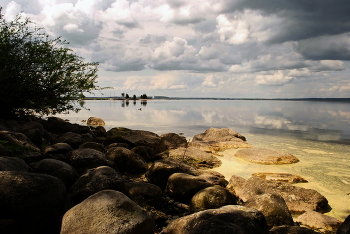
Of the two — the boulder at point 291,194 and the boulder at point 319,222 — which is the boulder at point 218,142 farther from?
the boulder at point 319,222

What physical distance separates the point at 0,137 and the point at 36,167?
263cm

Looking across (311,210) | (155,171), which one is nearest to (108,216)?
(155,171)

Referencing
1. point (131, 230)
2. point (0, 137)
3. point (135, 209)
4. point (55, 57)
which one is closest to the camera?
point (131, 230)

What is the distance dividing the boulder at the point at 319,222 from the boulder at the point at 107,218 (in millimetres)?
3462

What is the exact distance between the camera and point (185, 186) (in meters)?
6.46

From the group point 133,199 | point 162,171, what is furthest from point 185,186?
point 133,199

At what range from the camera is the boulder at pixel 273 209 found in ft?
16.7

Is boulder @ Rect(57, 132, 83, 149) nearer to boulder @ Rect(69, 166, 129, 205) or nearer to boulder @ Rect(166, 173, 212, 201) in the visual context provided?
boulder @ Rect(69, 166, 129, 205)

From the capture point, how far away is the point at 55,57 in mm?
13602

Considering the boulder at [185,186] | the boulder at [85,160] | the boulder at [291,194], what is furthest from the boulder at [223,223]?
the boulder at [85,160]

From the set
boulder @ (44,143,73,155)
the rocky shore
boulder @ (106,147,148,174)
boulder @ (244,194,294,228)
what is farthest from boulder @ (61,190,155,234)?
boulder @ (44,143,73,155)

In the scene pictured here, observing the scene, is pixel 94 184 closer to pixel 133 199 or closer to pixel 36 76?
pixel 133 199

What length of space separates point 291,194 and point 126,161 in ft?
16.6

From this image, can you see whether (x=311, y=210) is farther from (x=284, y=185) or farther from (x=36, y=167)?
(x=36, y=167)
